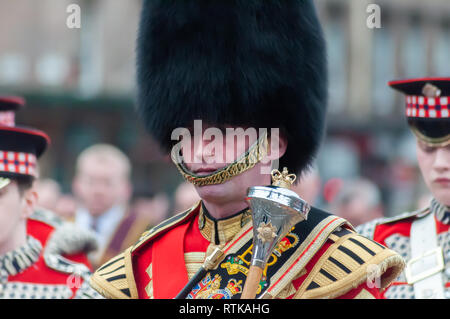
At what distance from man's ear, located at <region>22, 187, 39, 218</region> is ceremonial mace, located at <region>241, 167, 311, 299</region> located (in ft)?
6.00

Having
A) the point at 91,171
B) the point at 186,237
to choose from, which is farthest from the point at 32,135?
the point at 91,171

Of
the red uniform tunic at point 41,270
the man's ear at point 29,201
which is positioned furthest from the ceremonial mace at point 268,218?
the man's ear at point 29,201

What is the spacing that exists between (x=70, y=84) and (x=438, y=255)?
13.6 m

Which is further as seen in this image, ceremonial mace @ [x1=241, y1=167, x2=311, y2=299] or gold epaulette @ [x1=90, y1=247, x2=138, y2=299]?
gold epaulette @ [x1=90, y1=247, x2=138, y2=299]

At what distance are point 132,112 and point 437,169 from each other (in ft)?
43.1

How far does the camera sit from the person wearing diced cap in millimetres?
3908

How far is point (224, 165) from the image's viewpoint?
2939mm

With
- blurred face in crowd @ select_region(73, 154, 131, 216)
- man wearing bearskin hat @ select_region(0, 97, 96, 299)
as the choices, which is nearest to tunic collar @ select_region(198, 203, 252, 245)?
man wearing bearskin hat @ select_region(0, 97, 96, 299)

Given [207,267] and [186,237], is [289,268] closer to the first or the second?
[207,267]

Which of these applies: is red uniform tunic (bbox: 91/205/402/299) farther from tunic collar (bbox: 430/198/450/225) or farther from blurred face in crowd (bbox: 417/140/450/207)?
tunic collar (bbox: 430/198/450/225)

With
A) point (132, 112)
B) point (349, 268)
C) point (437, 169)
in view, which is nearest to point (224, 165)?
point (349, 268)

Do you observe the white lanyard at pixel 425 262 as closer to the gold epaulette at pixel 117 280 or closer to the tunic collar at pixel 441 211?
the tunic collar at pixel 441 211

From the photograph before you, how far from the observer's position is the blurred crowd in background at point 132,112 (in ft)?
23.5

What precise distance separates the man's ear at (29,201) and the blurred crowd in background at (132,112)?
4.25 feet
